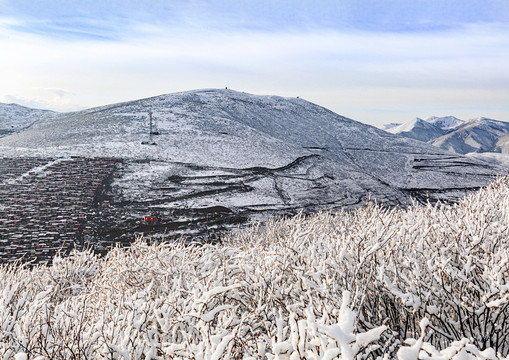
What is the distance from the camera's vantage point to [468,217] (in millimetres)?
11078

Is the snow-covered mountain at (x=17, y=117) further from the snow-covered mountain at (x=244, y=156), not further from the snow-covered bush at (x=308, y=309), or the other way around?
the snow-covered bush at (x=308, y=309)

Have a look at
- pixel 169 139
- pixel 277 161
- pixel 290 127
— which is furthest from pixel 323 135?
pixel 169 139

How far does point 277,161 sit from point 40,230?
136 ft

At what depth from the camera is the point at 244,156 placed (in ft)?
217

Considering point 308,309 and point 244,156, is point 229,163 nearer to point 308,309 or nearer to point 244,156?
point 244,156

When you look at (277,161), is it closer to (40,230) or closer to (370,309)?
(40,230)

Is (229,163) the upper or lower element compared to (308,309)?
lower

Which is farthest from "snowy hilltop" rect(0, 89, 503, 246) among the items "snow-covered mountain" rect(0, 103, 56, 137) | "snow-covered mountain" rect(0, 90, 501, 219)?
"snow-covered mountain" rect(0, 103, 56, 137)

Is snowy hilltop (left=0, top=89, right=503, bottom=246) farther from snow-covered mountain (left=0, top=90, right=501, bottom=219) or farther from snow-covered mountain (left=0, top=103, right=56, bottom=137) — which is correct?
snow-covered mountain (left=0, top=103, right=56, bottom=137)

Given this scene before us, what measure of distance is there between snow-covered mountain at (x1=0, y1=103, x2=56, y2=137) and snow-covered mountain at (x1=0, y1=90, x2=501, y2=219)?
40.7 meters

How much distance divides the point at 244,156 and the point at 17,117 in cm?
11104

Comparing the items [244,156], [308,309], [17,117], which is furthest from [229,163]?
[17,117]

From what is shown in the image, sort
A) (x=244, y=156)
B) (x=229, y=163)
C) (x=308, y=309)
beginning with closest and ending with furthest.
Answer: (x=308, y=309) → (x=229, y=163) → (x=244, y=156)

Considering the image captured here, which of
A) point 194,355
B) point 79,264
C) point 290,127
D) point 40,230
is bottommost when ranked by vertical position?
point 40,230
